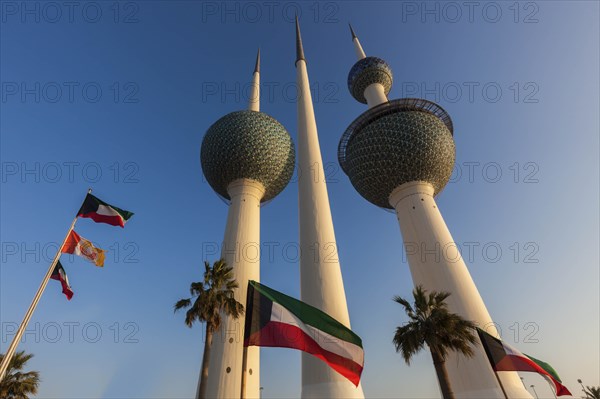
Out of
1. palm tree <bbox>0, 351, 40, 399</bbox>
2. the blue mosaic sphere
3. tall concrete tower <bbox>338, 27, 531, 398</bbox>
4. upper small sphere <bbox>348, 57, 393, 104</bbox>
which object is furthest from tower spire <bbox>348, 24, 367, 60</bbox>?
palm tree <bbox>0, 351, 40, 399</bbox>

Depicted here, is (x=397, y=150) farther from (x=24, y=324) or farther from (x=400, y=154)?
(x=24, y=324)

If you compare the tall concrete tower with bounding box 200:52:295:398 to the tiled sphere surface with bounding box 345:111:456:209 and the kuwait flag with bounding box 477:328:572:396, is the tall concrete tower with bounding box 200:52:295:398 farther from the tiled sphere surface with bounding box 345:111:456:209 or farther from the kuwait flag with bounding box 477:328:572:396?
the kuwait flag with bounding box 477:328:572:396

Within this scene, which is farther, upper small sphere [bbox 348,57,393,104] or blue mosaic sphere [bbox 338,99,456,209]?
upper small sphere [bbox 348,57,393,104]

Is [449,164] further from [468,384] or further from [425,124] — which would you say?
[468,384]

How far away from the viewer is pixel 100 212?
2072 centimetres

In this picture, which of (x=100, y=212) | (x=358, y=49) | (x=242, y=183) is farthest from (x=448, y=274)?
(x=358, y=49)

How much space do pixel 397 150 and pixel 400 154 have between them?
73 centimetres

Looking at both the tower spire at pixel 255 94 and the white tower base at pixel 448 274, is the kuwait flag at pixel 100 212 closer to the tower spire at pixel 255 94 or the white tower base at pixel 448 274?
the white tower base at pixel 448 274

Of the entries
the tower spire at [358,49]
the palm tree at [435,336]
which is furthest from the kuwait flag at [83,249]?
the tower spire at [358,49]

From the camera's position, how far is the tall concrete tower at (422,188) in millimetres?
28766

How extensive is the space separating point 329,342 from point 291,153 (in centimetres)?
3510

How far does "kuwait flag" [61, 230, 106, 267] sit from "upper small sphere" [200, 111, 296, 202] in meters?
24.3

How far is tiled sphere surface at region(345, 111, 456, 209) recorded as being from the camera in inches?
1684

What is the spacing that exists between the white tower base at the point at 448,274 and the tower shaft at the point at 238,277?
17.5 m
